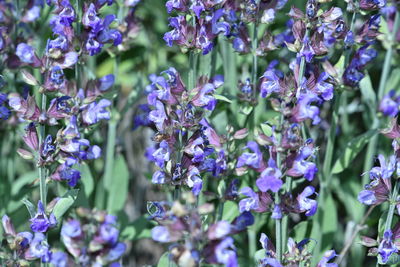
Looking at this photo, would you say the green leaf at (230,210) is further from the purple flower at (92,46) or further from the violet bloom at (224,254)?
the violet bloom at (224,254)

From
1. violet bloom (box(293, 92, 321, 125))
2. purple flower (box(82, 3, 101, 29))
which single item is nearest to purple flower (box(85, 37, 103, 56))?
purple flower (box(82, 3, 101, 29))

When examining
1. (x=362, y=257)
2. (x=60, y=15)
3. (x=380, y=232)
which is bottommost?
(x=362, y=257)

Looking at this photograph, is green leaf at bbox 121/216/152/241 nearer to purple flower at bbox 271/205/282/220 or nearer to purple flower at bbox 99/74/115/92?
purple flower at bbox 99/74/115/92

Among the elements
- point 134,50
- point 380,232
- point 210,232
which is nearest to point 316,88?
point 380,232

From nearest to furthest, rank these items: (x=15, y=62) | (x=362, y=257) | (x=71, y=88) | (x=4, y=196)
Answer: (x=15, y=62)
(x=71, y=88)
(x=4, y=196)
(x=362, y=257)

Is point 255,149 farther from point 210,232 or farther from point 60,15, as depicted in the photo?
point 60,15

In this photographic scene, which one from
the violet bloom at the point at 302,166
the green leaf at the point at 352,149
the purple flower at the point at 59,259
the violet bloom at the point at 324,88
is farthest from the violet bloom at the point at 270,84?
the purple flower at the point at 59,259
